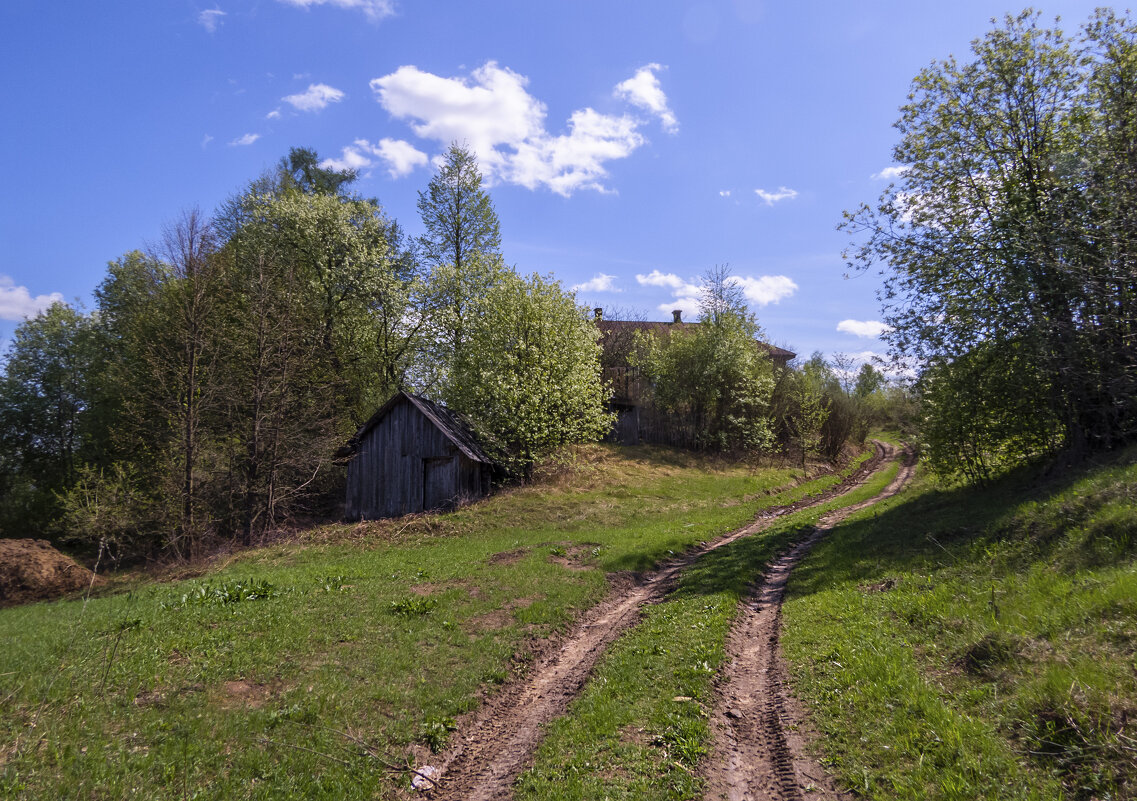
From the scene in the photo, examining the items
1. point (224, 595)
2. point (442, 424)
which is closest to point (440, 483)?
point (442, 424)

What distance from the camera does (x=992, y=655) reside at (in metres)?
6.67

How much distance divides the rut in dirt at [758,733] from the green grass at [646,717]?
203 millimetres

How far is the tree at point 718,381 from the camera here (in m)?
39.8

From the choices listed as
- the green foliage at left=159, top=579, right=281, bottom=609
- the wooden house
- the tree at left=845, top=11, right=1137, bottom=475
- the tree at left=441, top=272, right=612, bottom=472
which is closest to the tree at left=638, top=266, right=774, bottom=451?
the wooden house

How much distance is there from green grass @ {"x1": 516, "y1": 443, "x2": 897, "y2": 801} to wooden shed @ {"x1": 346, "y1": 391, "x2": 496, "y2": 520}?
54.2 ft

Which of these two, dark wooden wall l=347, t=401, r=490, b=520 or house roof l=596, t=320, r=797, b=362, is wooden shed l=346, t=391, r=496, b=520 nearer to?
dark wooden wall l=347, t=401, r=490, b=520

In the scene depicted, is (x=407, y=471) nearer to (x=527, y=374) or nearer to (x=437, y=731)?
(x=527, y=374)

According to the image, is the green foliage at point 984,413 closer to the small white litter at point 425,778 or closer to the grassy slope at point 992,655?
the grassy slope at point 992,655

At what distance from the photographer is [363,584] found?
1245 centimetres

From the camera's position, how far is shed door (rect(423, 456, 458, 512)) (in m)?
26.2

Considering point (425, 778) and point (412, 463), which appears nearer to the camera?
point (425, 778)

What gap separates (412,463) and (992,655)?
78.2 feet

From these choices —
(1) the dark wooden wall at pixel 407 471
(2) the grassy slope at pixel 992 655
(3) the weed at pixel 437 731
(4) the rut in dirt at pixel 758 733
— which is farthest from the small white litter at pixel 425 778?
(1) the dark wooden wall at pixel 407 471

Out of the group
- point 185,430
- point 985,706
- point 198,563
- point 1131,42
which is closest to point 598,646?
point 985,706
